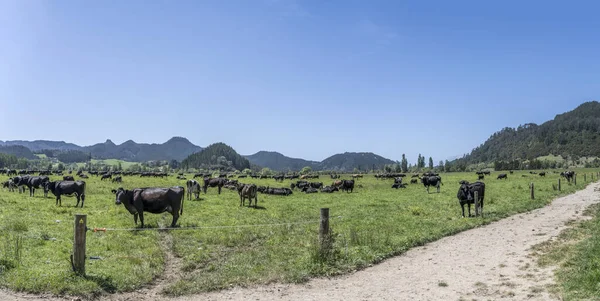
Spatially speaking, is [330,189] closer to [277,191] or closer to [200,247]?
[277,191]

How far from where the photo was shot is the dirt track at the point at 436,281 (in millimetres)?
10344

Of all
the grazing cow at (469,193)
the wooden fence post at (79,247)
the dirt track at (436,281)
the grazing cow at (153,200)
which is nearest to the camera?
the dirt track at (436,281)

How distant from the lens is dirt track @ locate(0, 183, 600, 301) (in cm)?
1034

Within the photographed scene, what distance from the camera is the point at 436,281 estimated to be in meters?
11.6

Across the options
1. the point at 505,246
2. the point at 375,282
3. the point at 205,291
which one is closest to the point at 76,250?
the point at 205,291

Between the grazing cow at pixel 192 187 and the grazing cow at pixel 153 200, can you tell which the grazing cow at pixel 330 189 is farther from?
the grazing cow at pixel 153 200

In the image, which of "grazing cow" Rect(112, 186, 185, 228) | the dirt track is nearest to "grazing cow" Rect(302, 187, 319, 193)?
"grazing cow" Rect(112, 186, 185, 228)

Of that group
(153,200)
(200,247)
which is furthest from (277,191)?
(200,247)

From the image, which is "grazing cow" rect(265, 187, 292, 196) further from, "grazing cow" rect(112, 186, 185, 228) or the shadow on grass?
the shadow on grass

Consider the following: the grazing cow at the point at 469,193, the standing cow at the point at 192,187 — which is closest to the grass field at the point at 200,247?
the grazing cow at the point at 469,193

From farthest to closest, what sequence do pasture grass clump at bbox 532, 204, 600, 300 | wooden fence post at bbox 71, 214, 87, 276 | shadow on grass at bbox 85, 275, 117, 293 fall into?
wooden fence post at bbox 71, 214, 87, 276
shadow on grass at bbox 85, 275, 117, 293
pasture grass clump at bbox 532, 204, 600, 300

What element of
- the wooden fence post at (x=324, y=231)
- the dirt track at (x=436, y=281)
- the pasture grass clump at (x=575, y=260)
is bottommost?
the dirt track at (x=436, y=281)

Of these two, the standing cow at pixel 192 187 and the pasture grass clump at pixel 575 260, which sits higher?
the standing cow at pixel 192 187

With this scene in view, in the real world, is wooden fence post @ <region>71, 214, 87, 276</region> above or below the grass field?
above
